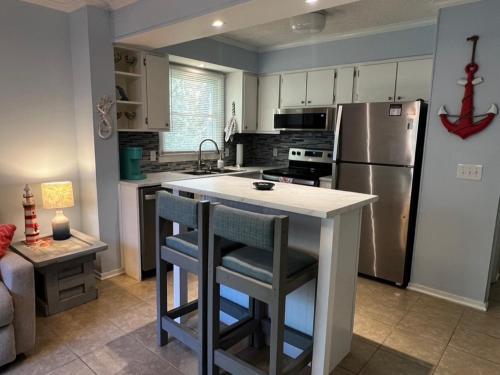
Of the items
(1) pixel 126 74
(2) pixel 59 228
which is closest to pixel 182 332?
(2) pixel 59 228

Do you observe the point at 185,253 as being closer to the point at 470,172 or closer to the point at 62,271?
the point at 62,271

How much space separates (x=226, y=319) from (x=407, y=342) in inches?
50.4

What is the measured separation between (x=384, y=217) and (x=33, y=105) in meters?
3.29

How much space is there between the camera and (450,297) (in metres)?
2.91

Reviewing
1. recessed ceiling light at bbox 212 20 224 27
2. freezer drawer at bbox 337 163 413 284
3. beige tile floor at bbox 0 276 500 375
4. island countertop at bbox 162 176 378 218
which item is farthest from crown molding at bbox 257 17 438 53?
beige tile floor at bbox 0 276 500 375

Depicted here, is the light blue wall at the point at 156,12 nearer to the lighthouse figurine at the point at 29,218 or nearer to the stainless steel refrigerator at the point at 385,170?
the lighthouse figurine at the point at 29,218

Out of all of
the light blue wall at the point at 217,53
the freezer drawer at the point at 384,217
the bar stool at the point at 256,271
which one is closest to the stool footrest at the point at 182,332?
the bar stool at the point at 256,271

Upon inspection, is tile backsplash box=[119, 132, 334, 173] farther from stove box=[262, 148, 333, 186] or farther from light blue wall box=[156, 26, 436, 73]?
light blue wall box=[156, 26, 436, 73]

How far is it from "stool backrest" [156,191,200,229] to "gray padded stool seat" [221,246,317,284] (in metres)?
0.28

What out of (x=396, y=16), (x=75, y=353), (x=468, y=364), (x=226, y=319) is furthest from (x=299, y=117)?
(x=75, y=353)

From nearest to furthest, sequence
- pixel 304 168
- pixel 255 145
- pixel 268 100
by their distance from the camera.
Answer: pixel 304 168
pixel 268 100
pixel 255 145

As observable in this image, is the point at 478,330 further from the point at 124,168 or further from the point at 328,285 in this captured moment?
the point at 124,168

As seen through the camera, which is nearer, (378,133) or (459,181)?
(459,181)

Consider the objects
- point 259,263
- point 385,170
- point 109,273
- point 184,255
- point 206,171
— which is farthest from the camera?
point 206,171
